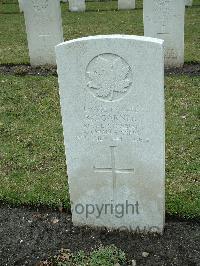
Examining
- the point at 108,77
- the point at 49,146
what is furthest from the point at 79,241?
the point at 49,146

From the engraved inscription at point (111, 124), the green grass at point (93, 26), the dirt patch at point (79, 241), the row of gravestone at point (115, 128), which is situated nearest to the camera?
the row of gravestone at point (115, 128)

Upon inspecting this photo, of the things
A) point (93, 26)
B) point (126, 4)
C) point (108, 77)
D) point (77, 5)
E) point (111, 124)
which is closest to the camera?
point (108, 77)

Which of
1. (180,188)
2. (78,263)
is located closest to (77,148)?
(78,263)

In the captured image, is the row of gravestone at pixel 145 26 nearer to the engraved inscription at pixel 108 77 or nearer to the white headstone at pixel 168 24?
the white headstone at pixel 168 24

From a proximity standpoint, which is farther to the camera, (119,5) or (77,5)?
(77,5)

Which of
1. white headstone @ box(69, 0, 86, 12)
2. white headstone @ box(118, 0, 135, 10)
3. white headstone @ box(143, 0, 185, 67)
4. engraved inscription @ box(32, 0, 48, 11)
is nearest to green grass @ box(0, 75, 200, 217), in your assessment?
white headstone @ box(143, 0, 185, 67)

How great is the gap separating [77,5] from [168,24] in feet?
29.5

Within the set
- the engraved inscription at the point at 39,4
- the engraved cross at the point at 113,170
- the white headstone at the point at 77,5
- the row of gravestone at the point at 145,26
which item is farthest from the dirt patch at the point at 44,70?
the white headstone at the point at 77,5

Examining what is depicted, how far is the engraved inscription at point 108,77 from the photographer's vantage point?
3.56 meters

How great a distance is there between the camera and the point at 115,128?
3807 mm

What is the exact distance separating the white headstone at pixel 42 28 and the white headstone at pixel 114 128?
19.5 ft

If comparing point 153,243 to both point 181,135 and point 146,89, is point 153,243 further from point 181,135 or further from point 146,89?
point 181,135

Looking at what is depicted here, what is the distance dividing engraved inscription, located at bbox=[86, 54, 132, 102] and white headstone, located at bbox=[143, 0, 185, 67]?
553 cm

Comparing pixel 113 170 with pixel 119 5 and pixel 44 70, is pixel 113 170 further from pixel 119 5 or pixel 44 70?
pixel 119 5
